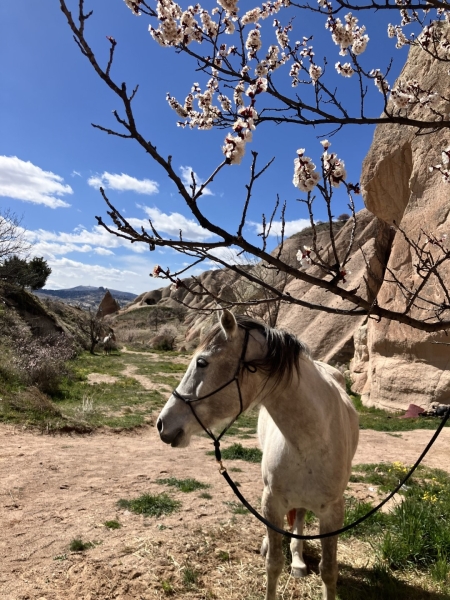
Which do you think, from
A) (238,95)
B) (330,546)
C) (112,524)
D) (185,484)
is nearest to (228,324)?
(330,546)

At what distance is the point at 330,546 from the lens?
8.74 ft

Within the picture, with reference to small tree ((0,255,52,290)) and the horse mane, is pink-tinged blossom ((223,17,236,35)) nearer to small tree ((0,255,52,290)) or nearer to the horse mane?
the horse mane

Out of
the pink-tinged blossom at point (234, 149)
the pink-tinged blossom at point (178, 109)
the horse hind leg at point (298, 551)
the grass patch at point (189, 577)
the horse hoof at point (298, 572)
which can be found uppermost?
the pink-tinged blossom at point (178, 109)

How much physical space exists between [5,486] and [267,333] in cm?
481

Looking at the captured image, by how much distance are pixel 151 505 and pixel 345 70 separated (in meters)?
5.35

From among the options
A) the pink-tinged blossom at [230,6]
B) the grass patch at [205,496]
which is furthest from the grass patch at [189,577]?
the pink-tinged blossom at [230,6]

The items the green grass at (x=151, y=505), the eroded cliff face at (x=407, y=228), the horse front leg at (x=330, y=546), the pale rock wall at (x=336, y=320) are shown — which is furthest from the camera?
the pale rock wall at (x=336, y=320)

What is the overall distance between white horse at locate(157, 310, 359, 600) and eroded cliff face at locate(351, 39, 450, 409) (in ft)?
30.0

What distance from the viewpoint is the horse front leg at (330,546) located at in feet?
8.51

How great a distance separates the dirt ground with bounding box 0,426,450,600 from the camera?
3.02 metres

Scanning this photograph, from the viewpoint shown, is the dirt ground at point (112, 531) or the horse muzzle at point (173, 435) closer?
the horse muzzle at point (173, 435)

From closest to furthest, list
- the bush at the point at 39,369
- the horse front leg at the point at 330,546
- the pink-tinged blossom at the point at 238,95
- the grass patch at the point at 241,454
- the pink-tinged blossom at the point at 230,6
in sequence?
the horse front leg at the point at 330,546, the pink-tinged blossom at the point at 230,6, the pink-tinged blossom at the point at 238,95, the grass patch at the point at 241,454, the bush at the point at 39,369

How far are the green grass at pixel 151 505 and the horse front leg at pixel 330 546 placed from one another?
222 cm

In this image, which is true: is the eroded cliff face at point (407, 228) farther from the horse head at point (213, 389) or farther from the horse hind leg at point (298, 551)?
the horse head at point (213, 389)
